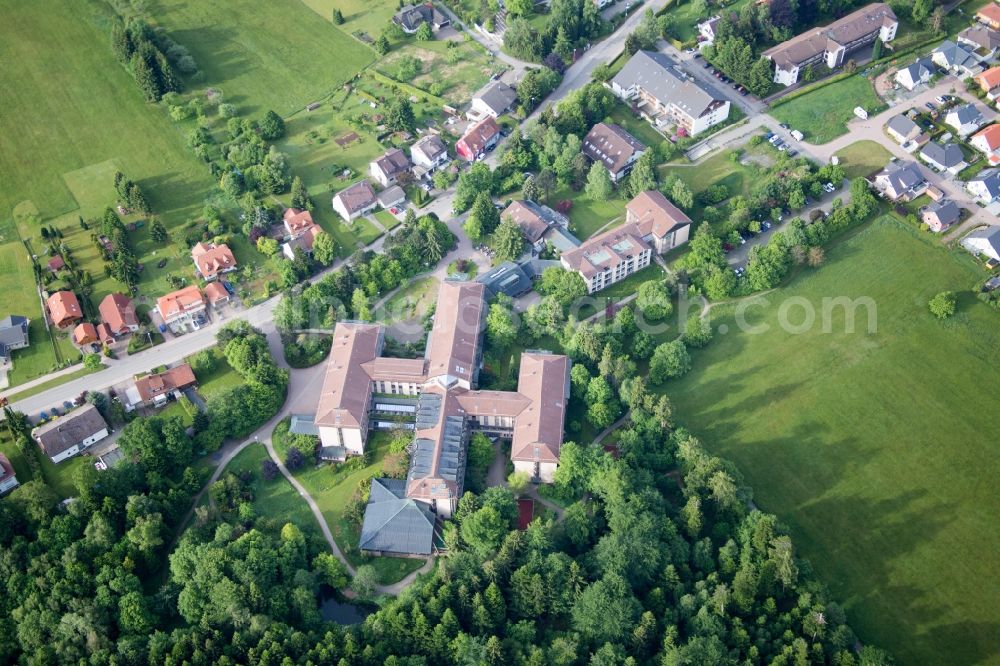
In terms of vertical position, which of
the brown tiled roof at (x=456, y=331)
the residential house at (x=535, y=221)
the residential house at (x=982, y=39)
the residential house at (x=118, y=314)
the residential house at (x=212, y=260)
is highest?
the residential house at (x=982, y=39)

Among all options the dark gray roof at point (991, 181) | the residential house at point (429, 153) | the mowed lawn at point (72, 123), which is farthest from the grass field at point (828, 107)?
the mowed lawn at point (72, 123)

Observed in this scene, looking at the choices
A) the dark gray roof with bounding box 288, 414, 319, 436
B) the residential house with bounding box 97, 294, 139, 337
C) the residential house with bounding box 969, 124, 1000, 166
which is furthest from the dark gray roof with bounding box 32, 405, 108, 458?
the residential house with bounding box 969, 124, 1000, 166

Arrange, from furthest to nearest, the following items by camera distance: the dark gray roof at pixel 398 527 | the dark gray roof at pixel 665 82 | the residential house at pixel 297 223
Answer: the dark gray roof at pixel 665 82 < the residential house at pixel 297 223 < the dark gray roof at pixel 398 527

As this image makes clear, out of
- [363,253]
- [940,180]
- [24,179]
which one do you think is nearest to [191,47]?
[24,179]

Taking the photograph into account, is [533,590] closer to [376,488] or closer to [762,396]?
[376,488]

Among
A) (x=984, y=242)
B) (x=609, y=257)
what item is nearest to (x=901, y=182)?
(x=984, y=242)

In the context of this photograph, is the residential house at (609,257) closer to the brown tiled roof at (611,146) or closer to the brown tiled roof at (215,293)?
the brown tiled roof at (611,146)
